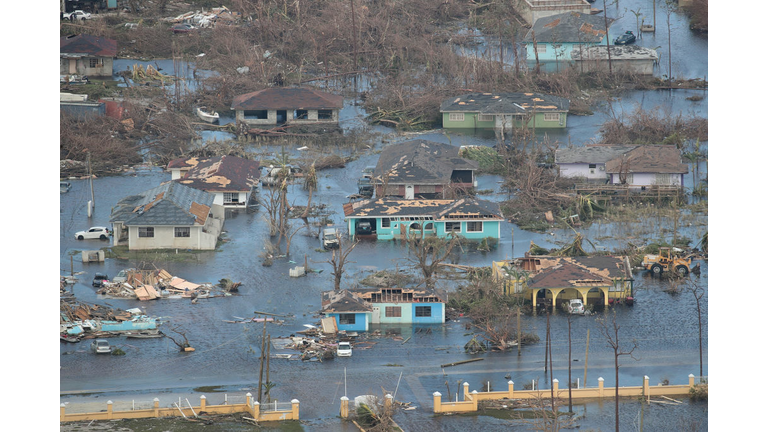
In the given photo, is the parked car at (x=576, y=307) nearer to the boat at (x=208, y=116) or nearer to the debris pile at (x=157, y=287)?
the debris pile at (x=157, y=287)

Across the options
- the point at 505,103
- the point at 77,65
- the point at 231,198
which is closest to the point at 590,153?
the point at 505,103

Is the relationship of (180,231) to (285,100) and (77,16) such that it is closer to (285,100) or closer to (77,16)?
(285,100)

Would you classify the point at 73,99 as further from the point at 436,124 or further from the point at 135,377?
the point at 135,377

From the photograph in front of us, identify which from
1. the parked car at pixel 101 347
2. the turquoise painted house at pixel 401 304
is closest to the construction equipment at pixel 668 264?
the turquoise painted house at pixel 401 304

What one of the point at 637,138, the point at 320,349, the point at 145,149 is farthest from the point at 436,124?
the point at 320,349

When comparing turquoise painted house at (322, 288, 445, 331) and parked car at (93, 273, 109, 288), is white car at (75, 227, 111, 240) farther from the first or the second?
turquoise painted house at (322, 288, 445, 331)
